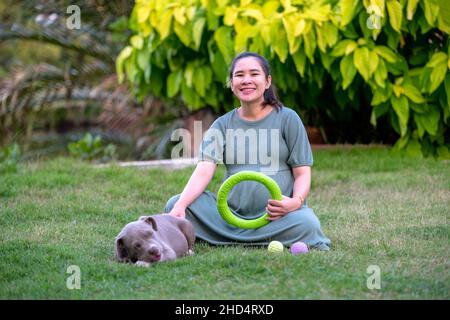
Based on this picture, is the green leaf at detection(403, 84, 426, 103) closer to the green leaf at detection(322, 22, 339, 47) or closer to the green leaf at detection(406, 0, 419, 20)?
the green leaf at detection(406, 0, 419, 20)

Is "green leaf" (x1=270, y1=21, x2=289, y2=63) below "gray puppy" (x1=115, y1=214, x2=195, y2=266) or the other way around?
the other way around

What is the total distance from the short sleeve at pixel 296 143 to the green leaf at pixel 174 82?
10.8 feet

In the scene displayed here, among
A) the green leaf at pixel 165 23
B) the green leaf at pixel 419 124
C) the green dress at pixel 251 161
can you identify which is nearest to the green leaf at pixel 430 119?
the green leaf at pixel 419 124

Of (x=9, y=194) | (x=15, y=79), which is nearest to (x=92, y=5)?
(x=15, y=79)

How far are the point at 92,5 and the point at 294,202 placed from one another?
658cm

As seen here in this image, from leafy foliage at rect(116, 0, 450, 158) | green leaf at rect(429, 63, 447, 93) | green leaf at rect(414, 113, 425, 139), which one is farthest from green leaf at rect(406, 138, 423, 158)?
green leaf at rect(429, 63, 447, 93)

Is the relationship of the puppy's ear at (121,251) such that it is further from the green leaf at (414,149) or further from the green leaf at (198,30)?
the green leaf at (414,149)

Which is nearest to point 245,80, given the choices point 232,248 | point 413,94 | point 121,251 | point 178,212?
point 178,212

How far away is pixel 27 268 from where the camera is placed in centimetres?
420

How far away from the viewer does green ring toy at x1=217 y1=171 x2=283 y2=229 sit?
450 centimetres

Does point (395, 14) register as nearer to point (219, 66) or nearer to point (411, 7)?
point (411, 7)

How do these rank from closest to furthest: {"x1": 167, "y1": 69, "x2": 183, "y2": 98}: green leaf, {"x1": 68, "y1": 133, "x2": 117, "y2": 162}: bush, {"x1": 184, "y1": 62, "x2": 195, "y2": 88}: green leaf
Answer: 1. {"x1": 184, "y1": 62, "x2": 195, "y2": 88}: green leaf
2. {"x1": 167, "y1": 69, "x2": 183, "y2": 98}: green leaf
3. {"x1": 68, "y1": 133, "x2": 117, "y2": 162}: bush

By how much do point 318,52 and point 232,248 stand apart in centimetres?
329

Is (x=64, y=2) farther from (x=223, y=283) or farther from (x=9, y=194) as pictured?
(x=223, y=283)
